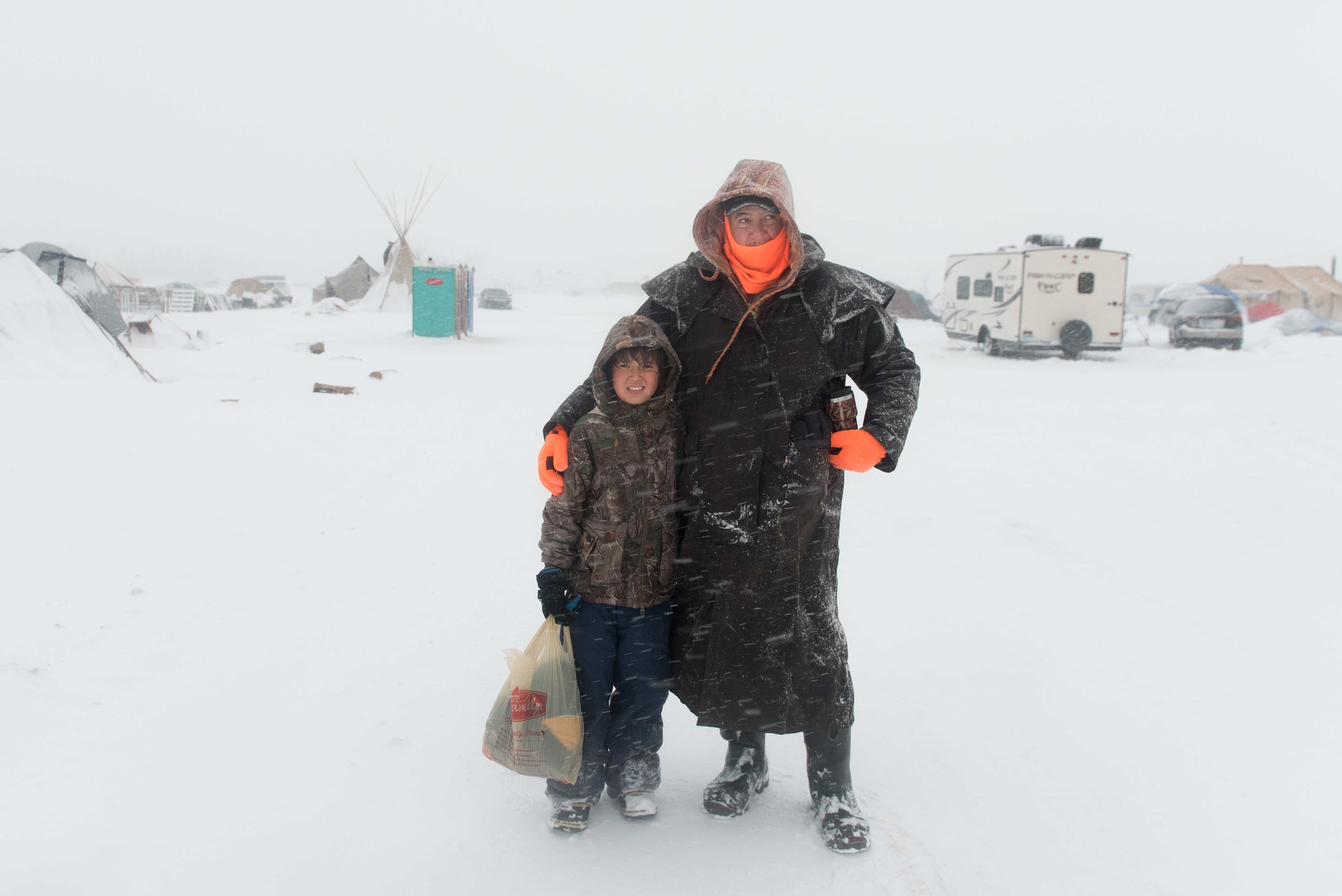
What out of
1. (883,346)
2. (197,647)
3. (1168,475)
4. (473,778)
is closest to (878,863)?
(473,778)

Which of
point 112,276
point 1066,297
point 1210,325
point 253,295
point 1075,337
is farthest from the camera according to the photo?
point 253,295

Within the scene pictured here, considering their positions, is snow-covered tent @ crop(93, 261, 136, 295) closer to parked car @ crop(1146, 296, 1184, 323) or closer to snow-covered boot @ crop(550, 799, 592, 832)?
parked car @ crop(1146, 296, 1184, 323)

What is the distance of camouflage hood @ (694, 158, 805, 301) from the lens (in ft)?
7.40

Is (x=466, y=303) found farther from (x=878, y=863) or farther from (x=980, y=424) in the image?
(x=878, y=863)

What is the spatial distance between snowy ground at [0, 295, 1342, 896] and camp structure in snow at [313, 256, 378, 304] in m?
30.1

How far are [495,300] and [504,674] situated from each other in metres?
35.2

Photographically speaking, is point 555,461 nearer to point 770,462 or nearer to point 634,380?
point 634,380

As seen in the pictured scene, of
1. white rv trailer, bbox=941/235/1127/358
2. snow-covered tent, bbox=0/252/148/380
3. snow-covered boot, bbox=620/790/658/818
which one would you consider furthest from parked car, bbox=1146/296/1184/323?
snow-covered boot, bbox=620/790/658/818

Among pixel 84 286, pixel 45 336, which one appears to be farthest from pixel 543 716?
pixel 84 286

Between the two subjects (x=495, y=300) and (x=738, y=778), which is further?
(x=495, y=300)

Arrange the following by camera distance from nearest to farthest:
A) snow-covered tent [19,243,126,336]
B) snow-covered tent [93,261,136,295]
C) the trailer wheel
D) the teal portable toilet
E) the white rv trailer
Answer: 1. snow-covered tent [19,243,126,336]
2. the trailer wheel
3. the white rv trailer
4. the teal portable toilet
5. snow-covered tent [93,261,136,295]

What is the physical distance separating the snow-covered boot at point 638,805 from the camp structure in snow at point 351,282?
3549 centimetres

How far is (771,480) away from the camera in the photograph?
2291mm

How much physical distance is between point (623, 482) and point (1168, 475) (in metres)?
5.74
